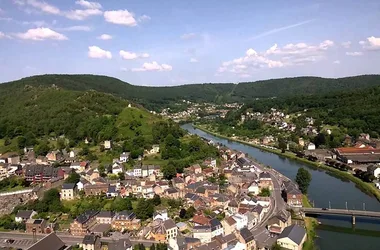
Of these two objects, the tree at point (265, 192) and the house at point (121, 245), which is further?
the tree at point (265, 192)

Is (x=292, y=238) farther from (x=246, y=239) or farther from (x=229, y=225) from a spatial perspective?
(x=229, y=225)

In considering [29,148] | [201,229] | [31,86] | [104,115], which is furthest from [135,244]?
[31,86]

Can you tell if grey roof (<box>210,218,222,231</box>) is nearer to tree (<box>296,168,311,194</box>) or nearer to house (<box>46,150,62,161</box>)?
tree (<box>296,168,311,194</box>)

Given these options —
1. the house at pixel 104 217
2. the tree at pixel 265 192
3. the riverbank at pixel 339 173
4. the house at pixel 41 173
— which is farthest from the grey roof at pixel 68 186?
the riverbank at pixel 339 173

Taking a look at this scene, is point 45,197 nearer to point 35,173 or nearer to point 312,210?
point 35,173

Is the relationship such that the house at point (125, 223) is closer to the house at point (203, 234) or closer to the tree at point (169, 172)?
the house at point (203, 234)

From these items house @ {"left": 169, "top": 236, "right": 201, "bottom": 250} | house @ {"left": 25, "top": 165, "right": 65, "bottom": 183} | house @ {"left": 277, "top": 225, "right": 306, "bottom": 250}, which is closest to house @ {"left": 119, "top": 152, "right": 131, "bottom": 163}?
house @ {"left": 25, "top": 165, "right": 65, "bottom": 183}
